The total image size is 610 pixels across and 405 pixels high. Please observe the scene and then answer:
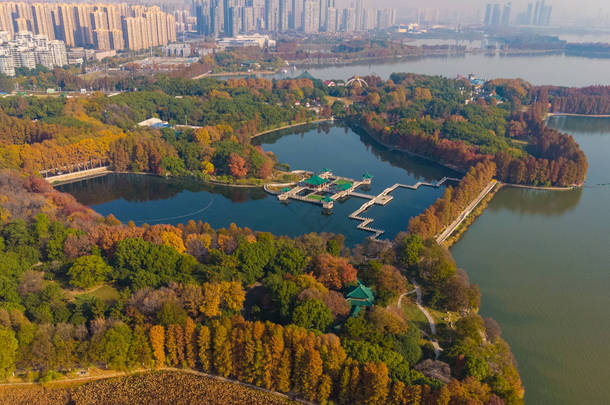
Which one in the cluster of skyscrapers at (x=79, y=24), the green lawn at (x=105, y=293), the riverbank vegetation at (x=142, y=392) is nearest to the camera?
the riverbank vegetation at (x=142, y=392)

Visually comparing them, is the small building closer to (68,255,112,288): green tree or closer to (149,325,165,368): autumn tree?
(68,255,112,288): green tree

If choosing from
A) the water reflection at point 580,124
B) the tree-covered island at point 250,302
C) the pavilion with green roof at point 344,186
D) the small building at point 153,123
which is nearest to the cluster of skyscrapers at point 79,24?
the small building at point 153,123

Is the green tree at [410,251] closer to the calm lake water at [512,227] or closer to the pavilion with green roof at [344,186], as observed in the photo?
the calm lake water at [512,227]

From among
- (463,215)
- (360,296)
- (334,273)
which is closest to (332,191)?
(463,215)

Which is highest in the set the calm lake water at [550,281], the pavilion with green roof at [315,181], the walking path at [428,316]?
the pavilion with green roof at [315,181]

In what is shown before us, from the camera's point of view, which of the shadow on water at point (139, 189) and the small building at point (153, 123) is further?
the small building at point (153, 123)

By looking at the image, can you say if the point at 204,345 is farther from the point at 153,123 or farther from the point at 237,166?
the point at 153,123

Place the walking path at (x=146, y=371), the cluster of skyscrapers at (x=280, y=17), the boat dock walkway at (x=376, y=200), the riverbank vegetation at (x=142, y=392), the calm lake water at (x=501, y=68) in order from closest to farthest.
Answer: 1. the riverbank vegetation at (x=142, y=392)
2. the walking path at (x=146, y=371)
3. the boat dock walkway at (x=376, y=200)
4. the calm lake water at (x=501, y=68)
5. the cluster of skyscrapers at (x=280, y=17)
